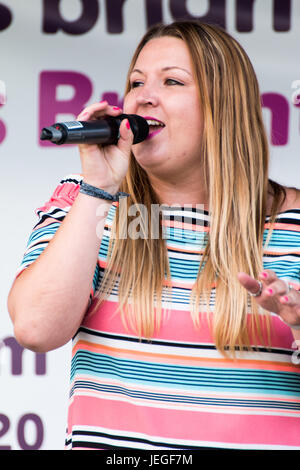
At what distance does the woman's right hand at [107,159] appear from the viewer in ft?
4.04

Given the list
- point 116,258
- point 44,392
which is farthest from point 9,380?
point 116,258

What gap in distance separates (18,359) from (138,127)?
3.94 ft

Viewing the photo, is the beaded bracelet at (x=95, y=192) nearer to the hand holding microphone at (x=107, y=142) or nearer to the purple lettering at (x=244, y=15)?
the hand holding microphone at (x=107, y=142)

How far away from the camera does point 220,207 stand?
1.41m

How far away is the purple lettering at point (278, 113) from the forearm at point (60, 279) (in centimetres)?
113

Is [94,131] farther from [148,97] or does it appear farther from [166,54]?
[166,54]

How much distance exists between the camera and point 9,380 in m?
2.21

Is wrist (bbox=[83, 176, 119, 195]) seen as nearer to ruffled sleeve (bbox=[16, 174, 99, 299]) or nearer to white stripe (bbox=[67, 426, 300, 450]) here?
ruffled sleeve (bbox=[16, 174, 99, 299])

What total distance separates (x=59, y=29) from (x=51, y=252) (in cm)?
121

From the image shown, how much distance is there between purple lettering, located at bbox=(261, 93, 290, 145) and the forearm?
44.6 inches

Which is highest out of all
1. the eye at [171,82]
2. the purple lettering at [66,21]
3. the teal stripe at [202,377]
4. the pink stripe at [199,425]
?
the purple lettering at [66,21]

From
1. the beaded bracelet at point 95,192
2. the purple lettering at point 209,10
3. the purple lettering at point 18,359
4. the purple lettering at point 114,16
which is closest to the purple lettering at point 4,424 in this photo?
the purple lettering at point 18,359

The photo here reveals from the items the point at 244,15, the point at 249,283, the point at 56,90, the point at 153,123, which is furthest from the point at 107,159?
the point at 244,15

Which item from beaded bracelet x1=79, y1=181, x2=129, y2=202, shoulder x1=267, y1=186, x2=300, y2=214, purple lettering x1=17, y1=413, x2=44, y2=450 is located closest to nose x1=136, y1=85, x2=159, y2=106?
beaded bracelet x1=79, y1=181, x2=129, y2=202
